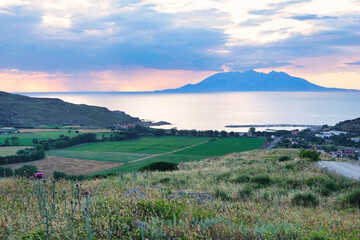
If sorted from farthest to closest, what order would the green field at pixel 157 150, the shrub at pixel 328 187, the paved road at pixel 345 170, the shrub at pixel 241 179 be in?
the green field at pixel 157 150, the paved road at pixel 345 170, the shrub at pixel 241 179, the shrub at pixel 328 187

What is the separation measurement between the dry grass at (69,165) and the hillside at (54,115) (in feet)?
240

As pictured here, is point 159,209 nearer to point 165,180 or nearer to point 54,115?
point 165,180

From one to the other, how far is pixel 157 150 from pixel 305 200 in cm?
5507

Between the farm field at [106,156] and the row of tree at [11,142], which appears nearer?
the farm field at [106,156]

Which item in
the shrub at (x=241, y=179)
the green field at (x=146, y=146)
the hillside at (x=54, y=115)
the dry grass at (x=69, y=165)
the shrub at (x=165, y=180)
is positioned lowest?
the dry grass at (x=69, y=165)

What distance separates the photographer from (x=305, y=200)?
8.80m

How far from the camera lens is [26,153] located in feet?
171

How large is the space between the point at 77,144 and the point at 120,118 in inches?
2876

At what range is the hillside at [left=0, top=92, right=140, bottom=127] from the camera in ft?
414

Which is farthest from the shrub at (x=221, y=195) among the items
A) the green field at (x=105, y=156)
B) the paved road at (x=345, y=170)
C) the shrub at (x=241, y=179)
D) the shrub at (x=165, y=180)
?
the green field at (x=105, y=156)

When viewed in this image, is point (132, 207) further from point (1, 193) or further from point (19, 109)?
point (19, 109)

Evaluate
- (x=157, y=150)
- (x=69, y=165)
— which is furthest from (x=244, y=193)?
(x=157, y=150)

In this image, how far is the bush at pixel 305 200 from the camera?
28.0 feet

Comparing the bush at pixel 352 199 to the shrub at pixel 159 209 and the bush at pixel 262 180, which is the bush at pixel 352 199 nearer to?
the bush at pixel 262 180
